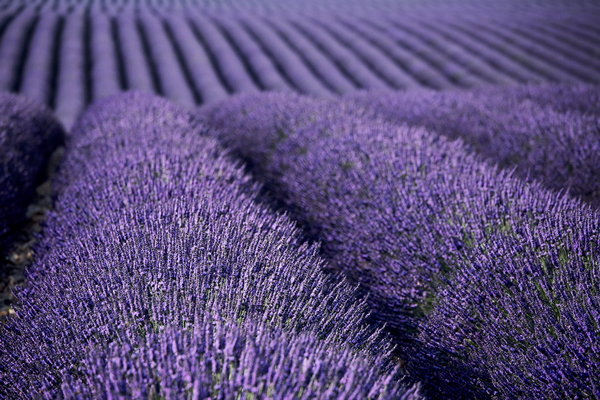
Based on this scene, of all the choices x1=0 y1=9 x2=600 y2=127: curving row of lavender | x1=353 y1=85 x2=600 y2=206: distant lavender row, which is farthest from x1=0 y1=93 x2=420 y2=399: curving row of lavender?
x1=0 y1=9 x2=600 y2=127: curving row of lavender

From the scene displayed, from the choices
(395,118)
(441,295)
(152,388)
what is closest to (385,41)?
(395,118)

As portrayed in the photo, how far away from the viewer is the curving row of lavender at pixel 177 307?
97 cm

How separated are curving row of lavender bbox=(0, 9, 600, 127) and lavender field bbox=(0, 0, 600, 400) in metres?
1.07

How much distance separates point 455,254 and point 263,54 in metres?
5.45

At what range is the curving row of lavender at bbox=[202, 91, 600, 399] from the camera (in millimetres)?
1393

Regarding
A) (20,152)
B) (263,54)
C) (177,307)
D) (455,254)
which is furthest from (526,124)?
(263,54)

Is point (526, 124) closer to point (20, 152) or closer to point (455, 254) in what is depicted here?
point (455, 254)

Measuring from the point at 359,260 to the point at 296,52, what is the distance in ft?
17.7

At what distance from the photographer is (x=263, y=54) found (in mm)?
6441

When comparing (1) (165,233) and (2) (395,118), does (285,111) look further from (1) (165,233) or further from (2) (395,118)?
(1) (165,233)

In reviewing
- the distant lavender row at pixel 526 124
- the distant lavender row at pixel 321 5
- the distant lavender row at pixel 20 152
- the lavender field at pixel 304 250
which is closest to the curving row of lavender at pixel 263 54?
the distant lavender row at pixel 20 152

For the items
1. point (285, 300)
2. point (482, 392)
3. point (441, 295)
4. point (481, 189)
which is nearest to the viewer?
point (285, 300)

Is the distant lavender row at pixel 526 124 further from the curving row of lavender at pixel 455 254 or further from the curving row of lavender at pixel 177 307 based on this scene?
the curving row of lavender at pixel 177 307

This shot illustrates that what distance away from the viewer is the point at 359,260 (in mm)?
2232
